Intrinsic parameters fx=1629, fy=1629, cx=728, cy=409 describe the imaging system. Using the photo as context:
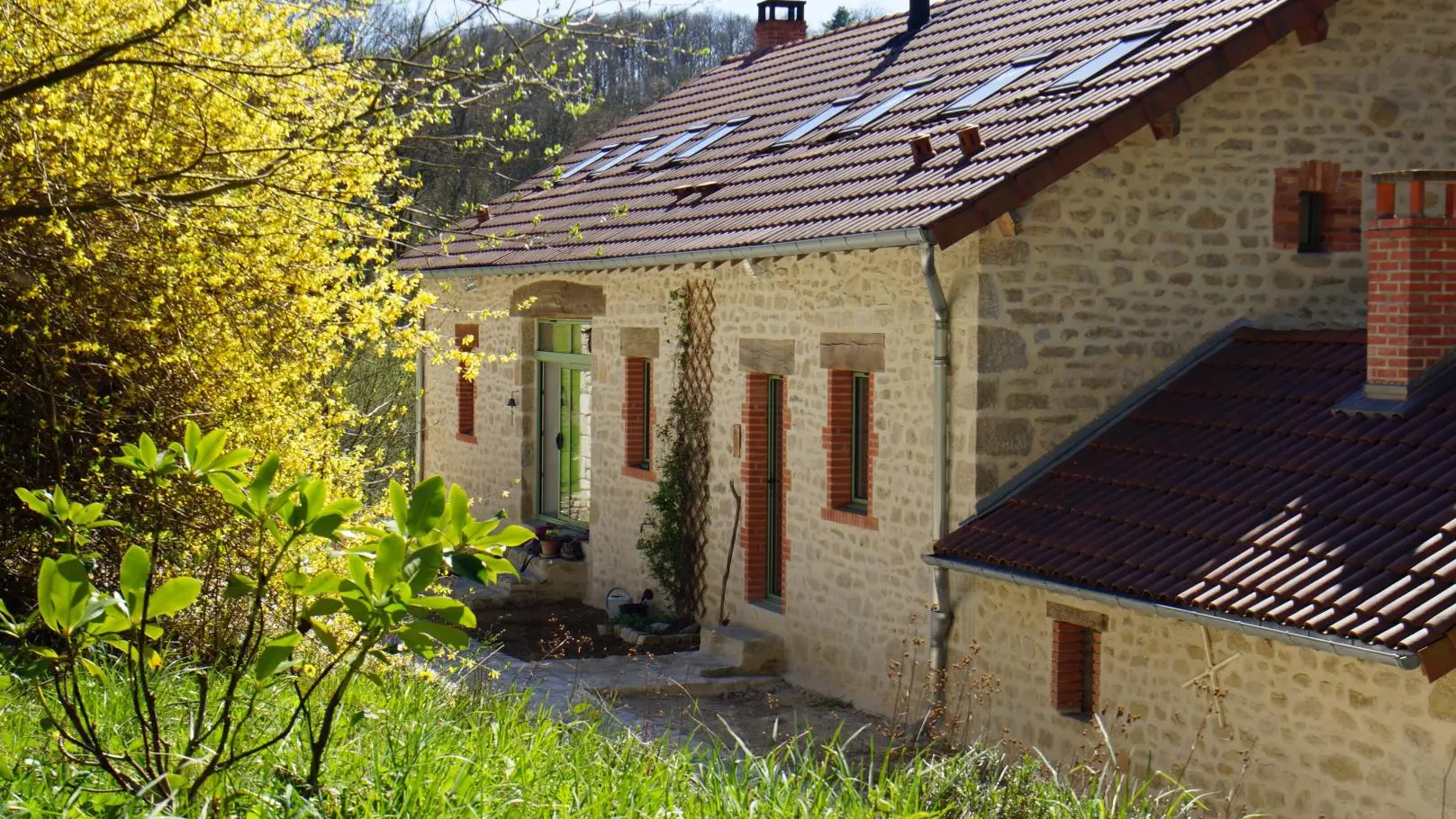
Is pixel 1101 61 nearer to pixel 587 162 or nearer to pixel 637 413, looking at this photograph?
pixel 637 413

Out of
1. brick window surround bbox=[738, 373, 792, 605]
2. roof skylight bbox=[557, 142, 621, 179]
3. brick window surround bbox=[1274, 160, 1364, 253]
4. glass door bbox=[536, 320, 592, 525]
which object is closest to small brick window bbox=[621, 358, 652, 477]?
glass door bbox=[536, 320, 592, 525]

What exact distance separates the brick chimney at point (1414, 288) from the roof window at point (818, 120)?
600 centimetres

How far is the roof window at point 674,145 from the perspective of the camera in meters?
16.5

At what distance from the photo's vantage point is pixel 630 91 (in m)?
34.0

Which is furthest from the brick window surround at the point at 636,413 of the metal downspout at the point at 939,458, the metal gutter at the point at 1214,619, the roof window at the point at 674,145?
the metal gutter at the point at 1214,619

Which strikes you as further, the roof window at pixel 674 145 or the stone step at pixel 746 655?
the roof window at pixel 674 145

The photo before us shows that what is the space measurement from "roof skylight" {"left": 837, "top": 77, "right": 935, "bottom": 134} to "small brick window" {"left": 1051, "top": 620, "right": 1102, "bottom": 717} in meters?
5.12

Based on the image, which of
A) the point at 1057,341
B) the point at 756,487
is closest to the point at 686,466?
the point at 756,487

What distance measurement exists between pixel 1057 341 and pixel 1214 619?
2796mm

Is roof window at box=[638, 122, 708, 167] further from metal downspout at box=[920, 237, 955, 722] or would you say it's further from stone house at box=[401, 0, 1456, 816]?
metal downspout at box=[920, 237, 955, 722]

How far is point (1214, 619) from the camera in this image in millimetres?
7730

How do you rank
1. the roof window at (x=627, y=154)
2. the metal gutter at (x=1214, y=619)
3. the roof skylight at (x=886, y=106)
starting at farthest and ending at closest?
1. the roof window at (x=627, y=154)
2. the roof skylight at (x=886, y=106)
3. the metal gutter at (x=1214, y=619)

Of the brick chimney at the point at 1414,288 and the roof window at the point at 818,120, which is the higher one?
the roof window at the point at 818,120

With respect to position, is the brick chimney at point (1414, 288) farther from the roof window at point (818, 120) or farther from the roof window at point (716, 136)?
the roof window at point (716, 136)
